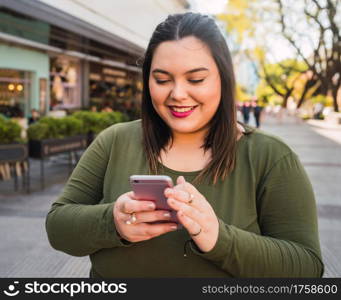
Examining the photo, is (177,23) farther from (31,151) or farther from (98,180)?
(31,151)

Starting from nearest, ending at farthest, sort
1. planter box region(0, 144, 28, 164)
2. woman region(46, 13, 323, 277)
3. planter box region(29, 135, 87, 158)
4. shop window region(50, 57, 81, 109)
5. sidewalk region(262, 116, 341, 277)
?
woman region(46, 13, 323, 277) < sidewalk region(262, 116, 341, 277) < planter box region(0, 144, 28, 164) < planter box region(29, 135, 87, 158) < shop window region(50, 57, 81, 109)

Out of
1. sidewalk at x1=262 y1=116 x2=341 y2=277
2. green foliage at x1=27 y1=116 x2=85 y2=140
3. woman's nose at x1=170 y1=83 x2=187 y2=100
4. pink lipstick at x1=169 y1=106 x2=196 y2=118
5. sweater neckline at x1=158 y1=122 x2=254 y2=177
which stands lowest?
sidewalk at x1=262 y1=116 x2=341 y2=277

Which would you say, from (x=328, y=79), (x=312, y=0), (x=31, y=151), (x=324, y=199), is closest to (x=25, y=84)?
(x=31, y=151)

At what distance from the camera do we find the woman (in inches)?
54.3

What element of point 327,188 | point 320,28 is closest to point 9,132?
point 327,188

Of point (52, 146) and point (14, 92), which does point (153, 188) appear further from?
point (14, 92)

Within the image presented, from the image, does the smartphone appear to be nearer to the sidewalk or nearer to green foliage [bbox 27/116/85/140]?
the sidewalk

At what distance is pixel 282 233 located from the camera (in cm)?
142

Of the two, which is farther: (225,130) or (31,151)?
(31,151)

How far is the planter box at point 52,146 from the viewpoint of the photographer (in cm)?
730

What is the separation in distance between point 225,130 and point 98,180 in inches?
18.2

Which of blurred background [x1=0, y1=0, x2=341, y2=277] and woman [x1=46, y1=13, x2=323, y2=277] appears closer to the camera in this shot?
woman [x1=46, y1=13, x2=323, y2=277]

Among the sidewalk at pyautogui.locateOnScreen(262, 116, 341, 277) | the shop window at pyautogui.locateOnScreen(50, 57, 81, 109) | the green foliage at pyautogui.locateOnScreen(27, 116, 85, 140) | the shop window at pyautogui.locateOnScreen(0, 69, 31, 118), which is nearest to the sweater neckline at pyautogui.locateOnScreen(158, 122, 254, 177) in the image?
the sidewalk at pyautogui.locateOnScreen(262, 116, 341, 277)

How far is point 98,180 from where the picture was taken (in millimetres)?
1594
